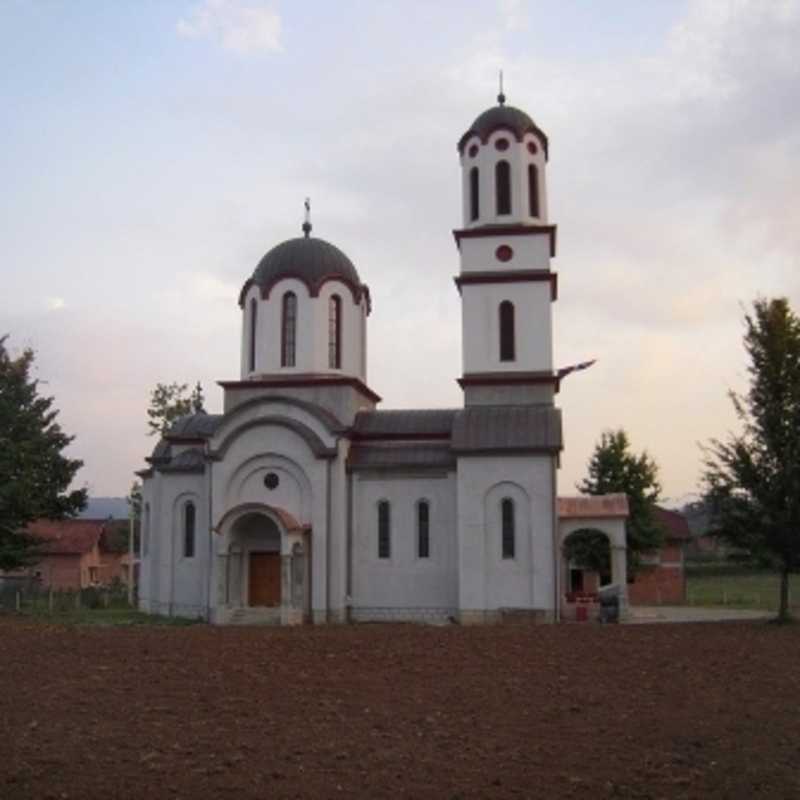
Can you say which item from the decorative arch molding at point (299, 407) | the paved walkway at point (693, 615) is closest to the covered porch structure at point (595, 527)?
the paved walkway at point (693, 615)

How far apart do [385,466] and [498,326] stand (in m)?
5.41

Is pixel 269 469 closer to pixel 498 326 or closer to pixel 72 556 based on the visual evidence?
pixel 498 326

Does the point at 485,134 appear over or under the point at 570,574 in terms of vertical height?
over

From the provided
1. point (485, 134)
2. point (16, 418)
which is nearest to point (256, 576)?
point (16, 418)

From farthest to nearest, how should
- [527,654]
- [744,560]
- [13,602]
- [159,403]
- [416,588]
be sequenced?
1. [159,403]
2. [13,602]
3. [416,588]
4. [744,560]
5. [527,654]

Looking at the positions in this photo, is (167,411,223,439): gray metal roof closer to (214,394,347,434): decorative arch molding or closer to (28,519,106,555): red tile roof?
(214,394,347,434): decorative arch molding

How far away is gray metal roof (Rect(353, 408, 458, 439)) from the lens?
3031cm

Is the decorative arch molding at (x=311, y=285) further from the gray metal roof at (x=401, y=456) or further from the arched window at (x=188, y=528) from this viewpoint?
the arched window at (x=188, y=528)

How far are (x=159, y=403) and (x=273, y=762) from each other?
42431 millimetres

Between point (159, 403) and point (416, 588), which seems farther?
point (159, 403)

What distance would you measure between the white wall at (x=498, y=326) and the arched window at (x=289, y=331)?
525cm

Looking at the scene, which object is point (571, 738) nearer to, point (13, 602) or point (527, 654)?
point (527, 654)

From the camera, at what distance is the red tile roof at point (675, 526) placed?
1914 inches

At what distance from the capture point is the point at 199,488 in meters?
31.4
